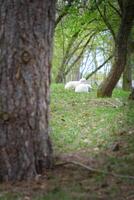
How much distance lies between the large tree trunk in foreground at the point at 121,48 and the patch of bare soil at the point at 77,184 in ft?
19.0

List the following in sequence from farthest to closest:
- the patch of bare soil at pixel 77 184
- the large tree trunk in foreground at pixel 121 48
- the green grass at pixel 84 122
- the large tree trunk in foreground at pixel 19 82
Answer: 1. the large tree trunk in foreground at pixel 121 48
2. the green grass at pixel 84 122
3. the large tree trunk in foreground at pixel 19 82
4. the patch of bare soil at pixel 77 184

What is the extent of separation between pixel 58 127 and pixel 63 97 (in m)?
4.06

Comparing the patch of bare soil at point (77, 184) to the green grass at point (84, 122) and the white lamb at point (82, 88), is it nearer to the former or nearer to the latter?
the green grass at point (84, 122)

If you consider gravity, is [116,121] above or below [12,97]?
below

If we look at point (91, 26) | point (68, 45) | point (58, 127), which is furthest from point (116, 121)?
point (68, 45)

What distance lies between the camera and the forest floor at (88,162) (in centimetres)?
390

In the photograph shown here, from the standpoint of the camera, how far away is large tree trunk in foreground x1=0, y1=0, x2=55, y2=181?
164 inches

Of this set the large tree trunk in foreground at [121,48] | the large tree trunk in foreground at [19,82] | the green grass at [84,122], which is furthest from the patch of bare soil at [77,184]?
the large tree trunk in foreground at [121,48]

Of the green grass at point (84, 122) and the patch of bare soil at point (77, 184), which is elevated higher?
the green grass at point (84, 122)

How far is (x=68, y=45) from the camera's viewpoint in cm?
2380

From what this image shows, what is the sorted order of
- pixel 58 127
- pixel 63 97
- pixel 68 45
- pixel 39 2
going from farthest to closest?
pixel 68 45
pixel 63 97
pixel 58 127
pixel 39 2

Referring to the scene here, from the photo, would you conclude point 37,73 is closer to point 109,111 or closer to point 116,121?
point 116,121

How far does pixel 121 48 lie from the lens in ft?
33.7

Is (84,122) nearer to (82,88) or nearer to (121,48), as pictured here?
(121,48)
